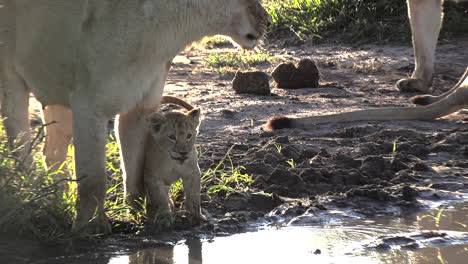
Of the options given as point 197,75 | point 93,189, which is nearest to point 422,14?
point 197,75

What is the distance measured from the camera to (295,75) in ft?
26.7

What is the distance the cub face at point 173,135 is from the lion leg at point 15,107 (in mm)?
624

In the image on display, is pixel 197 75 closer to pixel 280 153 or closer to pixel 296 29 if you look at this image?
pixel 296 29

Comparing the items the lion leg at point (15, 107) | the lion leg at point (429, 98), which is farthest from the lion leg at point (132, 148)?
the lion leg at point (429, 98)

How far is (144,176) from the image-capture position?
490 cm

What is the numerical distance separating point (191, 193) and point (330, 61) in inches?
179

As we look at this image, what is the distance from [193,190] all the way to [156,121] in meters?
0.41

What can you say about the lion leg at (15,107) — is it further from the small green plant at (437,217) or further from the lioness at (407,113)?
the lioness at (407,113)

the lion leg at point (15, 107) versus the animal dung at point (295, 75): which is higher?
the animal dung at point (295, 75)

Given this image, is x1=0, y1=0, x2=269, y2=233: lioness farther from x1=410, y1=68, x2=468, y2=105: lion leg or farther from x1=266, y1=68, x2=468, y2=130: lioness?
x1=410, y1=68, x2=468, y2=105: lion leg

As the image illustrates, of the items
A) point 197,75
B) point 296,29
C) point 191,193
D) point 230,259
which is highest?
point 296,29

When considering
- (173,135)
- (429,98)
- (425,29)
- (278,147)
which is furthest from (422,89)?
(173,135)

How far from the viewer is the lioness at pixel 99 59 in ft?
14.4

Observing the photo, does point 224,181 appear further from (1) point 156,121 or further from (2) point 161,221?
(1) point 156,121
